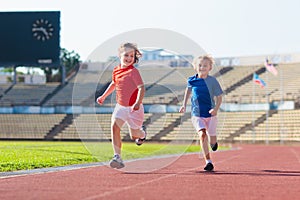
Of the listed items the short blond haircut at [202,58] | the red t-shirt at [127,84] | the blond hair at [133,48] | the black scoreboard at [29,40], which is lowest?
the black scoreboard at [29,40]

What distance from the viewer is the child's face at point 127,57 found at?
9.91 m

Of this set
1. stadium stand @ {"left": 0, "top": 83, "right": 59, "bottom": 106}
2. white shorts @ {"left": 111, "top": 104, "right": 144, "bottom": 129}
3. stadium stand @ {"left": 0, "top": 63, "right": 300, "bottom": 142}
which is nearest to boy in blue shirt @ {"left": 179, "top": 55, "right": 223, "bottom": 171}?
white shorts @ {"left": 111, "top": 104, "right": 144, "bottom": 129}

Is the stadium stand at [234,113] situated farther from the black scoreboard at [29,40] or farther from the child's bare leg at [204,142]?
the child's bare leg at [204,142]

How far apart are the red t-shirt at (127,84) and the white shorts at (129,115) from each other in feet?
0.27

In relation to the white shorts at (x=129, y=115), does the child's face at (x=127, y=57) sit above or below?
above

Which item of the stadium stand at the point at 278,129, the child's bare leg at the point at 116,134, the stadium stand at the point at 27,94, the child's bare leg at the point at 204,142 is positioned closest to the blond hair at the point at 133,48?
the child's bare leg at the point at 116,134

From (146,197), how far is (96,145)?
620cm

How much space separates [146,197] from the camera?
6.51 metres

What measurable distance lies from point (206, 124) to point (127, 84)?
1.86 metres

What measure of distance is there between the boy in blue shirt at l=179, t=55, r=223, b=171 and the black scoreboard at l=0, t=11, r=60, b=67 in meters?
36.1

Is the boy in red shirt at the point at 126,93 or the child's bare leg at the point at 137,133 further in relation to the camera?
the child's bare leg at the point at 137,133

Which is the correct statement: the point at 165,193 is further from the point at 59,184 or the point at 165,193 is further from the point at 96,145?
the point at 96,145

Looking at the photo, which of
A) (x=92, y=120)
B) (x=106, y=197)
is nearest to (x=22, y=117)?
(x=92, y=120)

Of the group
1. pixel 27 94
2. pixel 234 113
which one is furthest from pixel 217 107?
pixel 27 94
